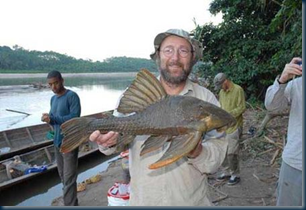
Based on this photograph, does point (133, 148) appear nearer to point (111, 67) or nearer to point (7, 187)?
point (7, 187)

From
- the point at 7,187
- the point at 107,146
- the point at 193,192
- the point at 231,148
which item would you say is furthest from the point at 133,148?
the point at 7,187

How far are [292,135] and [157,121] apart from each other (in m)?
1.33

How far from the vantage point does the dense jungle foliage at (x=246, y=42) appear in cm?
965

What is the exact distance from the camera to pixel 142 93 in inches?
58.4

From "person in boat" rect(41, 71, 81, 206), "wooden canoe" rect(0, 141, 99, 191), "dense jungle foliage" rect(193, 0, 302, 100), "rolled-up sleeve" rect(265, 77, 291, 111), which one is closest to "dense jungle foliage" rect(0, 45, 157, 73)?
"dense jungle foliage" rect(193, 0, 302, 100)

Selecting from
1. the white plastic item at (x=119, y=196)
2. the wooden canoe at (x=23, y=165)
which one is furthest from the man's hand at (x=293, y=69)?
the wooden canoe at (x=23, y=165)

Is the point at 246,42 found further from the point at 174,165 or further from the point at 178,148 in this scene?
the point at 178,148

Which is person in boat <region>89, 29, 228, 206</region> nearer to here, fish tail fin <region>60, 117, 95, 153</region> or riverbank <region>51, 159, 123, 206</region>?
fish tail fin <region>60, 117, 95, 153</region>

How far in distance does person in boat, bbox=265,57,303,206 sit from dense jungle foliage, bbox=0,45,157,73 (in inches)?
1969

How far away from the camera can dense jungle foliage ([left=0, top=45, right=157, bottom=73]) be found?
181 ft

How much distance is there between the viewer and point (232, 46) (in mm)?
10422

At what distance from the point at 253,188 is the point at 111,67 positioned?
6188 centimetres

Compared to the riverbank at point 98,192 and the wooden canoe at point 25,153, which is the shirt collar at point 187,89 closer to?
the wooden canoe at point 25,153

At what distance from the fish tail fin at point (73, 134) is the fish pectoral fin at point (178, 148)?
1.55 feet
